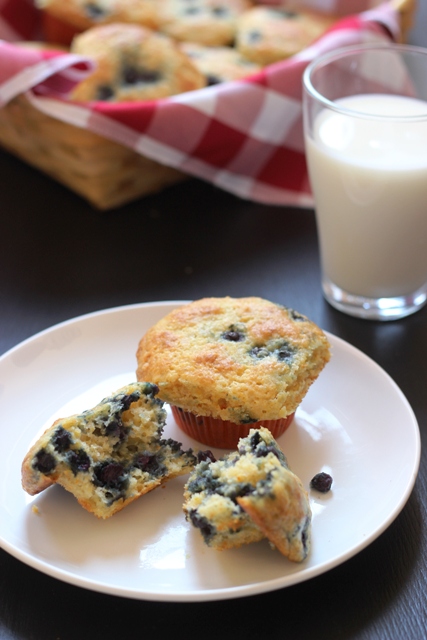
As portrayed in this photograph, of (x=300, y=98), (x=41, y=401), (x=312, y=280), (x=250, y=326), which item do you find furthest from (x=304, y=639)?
(x=300, y=98)

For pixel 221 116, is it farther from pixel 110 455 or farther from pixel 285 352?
pixel 110 455

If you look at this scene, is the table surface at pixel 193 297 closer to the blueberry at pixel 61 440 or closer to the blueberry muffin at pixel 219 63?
the blueberry at pixel 61 440

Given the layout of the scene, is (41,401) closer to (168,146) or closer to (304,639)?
(304,639)

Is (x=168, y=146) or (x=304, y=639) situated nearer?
(x=304, y=639)

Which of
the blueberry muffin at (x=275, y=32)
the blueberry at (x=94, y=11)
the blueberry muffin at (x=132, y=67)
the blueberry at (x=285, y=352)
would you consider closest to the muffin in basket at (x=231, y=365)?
the blueberry at (x=285, y=352)

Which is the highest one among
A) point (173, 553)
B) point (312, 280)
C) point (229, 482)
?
point (229, 482)

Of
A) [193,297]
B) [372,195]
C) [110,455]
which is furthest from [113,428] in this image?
[372,195]

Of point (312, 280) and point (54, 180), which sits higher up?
point (54, 180)
